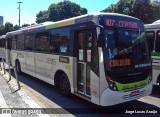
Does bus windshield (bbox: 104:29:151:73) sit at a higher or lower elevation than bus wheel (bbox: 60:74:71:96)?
higher

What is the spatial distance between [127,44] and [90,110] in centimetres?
230

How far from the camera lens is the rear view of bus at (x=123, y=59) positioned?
265 inches

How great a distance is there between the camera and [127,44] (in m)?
7.27

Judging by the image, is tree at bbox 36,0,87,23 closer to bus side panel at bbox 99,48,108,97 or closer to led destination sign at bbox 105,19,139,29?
led destination sign at bbox 105,19,139,29

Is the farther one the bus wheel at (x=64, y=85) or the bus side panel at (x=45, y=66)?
the bus side panel at (x=45, y=66)

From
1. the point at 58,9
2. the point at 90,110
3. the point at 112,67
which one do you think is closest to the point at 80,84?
the point at 90,110

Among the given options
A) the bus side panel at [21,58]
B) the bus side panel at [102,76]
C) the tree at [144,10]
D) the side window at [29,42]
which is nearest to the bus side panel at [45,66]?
the side window at [29,42]

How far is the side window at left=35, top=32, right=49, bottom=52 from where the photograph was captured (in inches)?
421

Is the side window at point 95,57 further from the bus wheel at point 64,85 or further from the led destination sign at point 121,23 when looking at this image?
the bus wheel at point 64,85

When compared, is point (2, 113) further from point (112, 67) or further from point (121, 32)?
point (121, 32)

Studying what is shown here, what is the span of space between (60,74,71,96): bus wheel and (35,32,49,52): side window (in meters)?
1.85

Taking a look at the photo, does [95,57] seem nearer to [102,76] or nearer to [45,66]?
[102,76]

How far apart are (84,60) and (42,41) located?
406 cm

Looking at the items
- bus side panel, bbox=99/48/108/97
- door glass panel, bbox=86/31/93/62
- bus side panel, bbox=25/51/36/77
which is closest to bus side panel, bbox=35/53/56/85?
bus side panel, bbox=25/51/36/77
